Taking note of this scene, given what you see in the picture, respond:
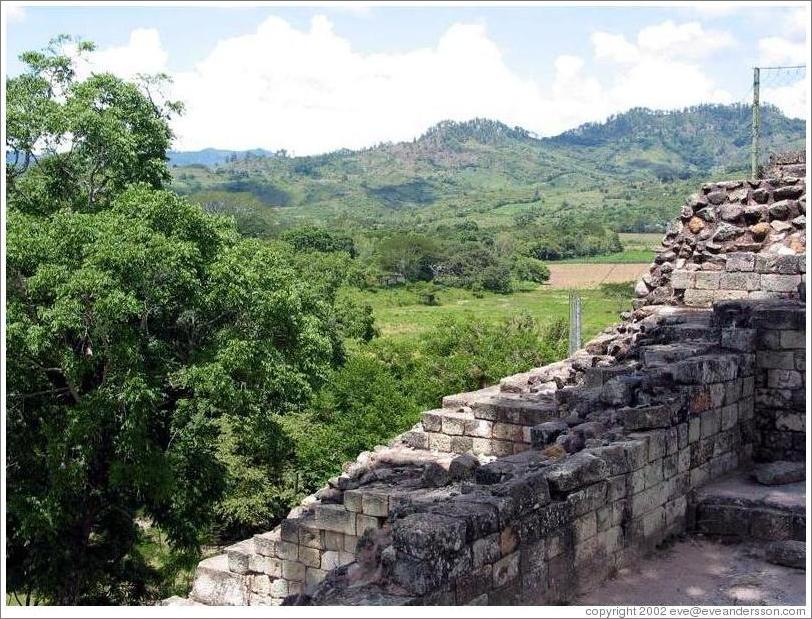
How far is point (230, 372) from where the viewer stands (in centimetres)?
1555

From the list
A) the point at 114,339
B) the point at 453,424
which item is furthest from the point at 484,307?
the point at 453,424

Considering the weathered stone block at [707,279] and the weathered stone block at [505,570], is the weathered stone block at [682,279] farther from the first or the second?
the weathered stone block at [505,570]

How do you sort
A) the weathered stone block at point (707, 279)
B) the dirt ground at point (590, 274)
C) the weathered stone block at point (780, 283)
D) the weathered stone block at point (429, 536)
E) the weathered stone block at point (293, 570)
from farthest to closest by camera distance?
the dirt ground at point (590, 274), the weathered stone block at point (707, 279), the weathered stone block at point (780, 283), the weathered stone block at point (293, 570), the weathered stone block at point (429, 536)

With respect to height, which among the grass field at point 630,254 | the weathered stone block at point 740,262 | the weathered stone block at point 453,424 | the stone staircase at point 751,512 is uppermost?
the grass field at point 630,254

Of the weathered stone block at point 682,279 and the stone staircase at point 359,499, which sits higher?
the weathered stone block at point 682,279

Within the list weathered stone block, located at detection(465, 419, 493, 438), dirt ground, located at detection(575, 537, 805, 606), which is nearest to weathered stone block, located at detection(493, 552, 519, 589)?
dirt ground, located at detection(575, 537, 805, 606)

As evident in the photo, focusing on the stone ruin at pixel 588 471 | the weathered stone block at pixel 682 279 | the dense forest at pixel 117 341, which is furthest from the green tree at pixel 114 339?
the weathered stone block at pixel 682 279

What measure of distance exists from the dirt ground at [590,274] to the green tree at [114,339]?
60082 mm

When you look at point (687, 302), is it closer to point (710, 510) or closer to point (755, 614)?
point (710, 510)

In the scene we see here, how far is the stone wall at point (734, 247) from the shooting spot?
494 inches

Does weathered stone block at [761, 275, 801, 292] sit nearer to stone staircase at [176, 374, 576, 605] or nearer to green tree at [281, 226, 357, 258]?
stone staircase at [176, 374, 576, 605]

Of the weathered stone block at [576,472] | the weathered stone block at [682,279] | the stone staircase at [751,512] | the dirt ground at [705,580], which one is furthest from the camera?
the weathered stone block at [682,279]

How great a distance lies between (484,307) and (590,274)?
61.9ft

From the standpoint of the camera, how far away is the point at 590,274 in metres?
85.0
